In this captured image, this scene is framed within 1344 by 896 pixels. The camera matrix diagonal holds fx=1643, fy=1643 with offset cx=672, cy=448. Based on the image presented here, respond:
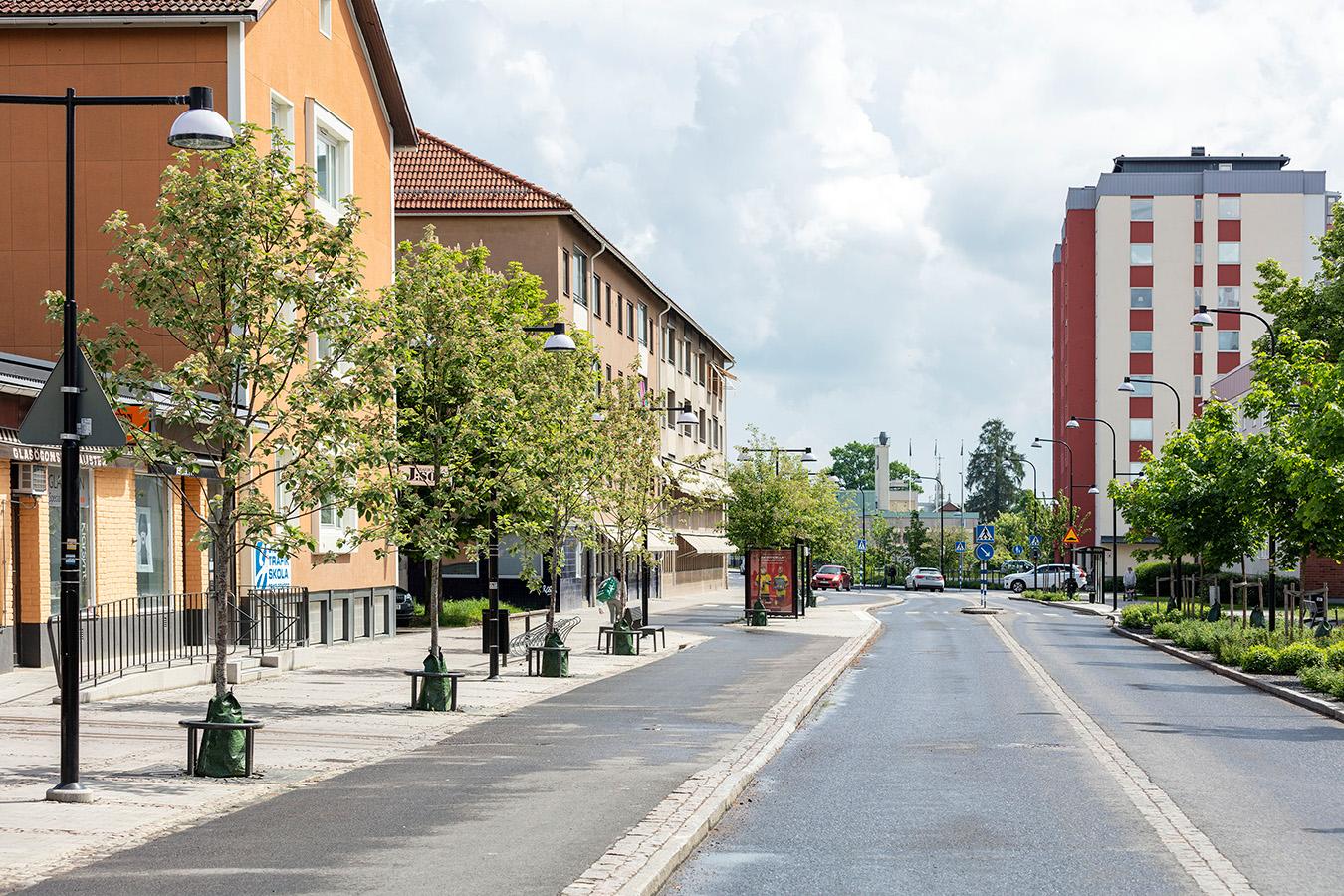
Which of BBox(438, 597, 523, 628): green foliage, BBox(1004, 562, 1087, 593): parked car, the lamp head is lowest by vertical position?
BBox(1004, 562, 1087, 593): parked car

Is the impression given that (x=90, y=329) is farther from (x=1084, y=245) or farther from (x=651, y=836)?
(x=1084, y=245)

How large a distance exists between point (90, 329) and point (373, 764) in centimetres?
1470

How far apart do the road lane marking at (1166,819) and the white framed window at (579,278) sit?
36.3 m

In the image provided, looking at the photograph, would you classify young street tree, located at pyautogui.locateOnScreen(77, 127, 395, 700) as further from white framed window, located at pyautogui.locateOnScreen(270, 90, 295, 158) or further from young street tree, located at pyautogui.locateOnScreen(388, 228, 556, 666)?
white framed window, located at pyautogui.locateOnScreen(270, 90, 295, 158)

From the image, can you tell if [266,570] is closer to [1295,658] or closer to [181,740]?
[181,740]

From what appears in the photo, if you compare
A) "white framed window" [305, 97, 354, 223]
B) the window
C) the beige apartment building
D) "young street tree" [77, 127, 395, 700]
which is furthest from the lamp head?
the window

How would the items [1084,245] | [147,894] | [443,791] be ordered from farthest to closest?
1. [1084,245]
2. [443,791]
3. [147,894]

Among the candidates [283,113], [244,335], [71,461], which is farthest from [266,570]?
[71,461]

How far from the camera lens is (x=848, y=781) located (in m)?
13.0

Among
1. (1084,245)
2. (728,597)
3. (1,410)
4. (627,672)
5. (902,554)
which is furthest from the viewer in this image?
(902,554)

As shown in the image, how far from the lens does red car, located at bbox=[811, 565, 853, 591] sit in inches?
3826

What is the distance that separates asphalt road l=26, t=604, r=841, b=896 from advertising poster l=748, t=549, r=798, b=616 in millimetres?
27208

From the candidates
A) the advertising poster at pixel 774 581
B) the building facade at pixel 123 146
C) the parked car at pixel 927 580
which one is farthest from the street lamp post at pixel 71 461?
the parked car at pixel 927 580

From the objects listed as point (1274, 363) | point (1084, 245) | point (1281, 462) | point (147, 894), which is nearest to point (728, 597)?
point (1084, 245)
